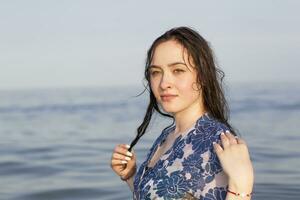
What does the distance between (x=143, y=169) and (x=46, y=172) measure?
247 inches

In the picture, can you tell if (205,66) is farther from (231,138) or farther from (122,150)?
(122,150)

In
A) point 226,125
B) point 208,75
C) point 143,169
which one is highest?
point 208,75

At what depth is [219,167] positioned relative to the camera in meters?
2.44

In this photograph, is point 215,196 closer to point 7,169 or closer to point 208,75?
point 208,75

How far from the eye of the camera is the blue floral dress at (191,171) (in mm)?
2439

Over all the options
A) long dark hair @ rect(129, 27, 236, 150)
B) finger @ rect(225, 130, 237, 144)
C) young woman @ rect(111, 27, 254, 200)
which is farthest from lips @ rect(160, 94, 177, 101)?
finger @ rect(225, 130, 237, 144)

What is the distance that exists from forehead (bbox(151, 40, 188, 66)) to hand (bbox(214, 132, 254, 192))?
455mm

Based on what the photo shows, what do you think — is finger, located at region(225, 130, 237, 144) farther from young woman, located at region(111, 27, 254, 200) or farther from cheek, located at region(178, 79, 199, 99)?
cheek, located at region(178, 79, 199, 99)

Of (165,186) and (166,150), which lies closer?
(165,186)

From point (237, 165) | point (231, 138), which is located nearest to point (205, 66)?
point (231, 138)

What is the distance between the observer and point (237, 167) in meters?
2.33

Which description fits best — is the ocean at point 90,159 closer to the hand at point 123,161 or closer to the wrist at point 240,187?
the hand at point 123,161

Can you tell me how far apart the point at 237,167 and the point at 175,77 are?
54cm

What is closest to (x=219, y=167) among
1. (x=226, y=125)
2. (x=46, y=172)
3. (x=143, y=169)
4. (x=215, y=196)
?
(x=215, y=196)
